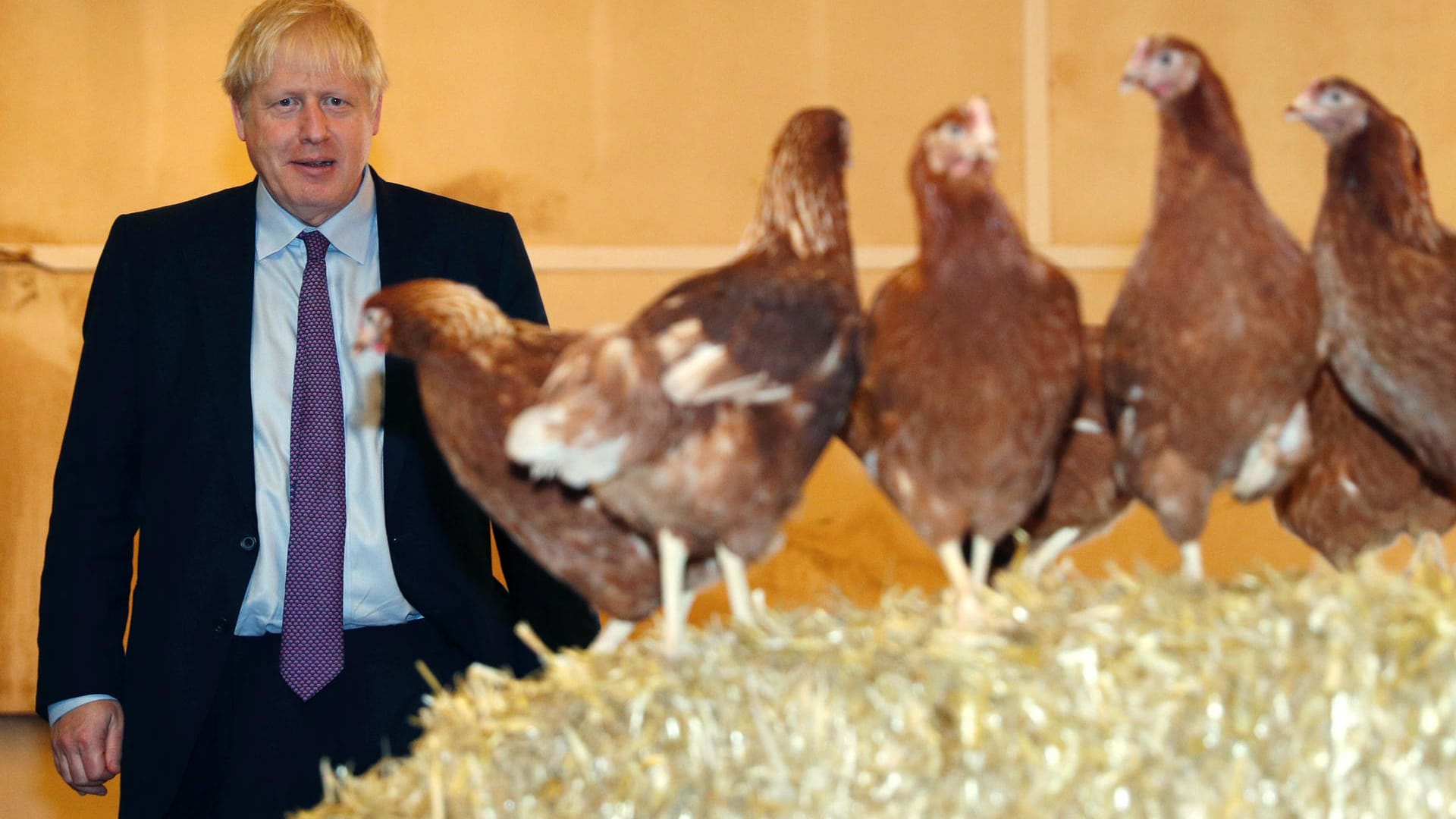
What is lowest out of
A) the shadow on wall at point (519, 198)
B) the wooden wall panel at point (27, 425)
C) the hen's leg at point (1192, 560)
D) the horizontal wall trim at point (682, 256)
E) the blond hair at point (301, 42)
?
the wooden wall panel at point (27, 425)

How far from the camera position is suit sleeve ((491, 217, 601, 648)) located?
1.82 meters

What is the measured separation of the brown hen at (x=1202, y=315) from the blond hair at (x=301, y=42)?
112cm

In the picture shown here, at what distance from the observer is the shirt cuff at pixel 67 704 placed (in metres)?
1.78

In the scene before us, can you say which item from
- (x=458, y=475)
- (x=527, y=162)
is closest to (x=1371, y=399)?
(x=458, y=475)

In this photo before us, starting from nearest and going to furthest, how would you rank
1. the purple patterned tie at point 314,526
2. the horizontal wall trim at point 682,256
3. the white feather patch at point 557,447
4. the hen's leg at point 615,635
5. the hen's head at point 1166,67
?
1. the white feather patch at point 557,447
2. the hen's head at point 1166,67
3. the hen's leg at point 615,635
4. the purple patterned tie at point 314,526
5. the horizontal wall trim at point 682,256

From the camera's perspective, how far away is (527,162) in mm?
3303

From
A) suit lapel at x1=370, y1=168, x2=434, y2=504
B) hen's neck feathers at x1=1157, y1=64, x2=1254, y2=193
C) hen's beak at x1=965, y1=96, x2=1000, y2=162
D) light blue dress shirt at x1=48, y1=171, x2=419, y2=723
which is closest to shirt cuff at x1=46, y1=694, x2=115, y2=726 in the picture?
light blue dress shirt at x1=48, y1=171, x2=419, y2=723

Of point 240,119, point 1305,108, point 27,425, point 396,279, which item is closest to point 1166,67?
point 1305,108

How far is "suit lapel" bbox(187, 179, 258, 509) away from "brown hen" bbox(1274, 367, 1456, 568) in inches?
52.2

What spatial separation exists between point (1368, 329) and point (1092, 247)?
2167mm

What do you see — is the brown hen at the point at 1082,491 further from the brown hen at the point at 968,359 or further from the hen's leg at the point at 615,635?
the hen's leg at the point at 615,635

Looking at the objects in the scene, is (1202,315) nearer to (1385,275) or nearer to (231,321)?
(1385,275)

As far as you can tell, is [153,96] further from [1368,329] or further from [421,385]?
[1368,329]

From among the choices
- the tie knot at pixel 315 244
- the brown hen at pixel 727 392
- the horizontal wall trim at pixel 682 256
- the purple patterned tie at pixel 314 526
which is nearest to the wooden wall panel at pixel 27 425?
the horizontal wall trim at pixel 682 256
